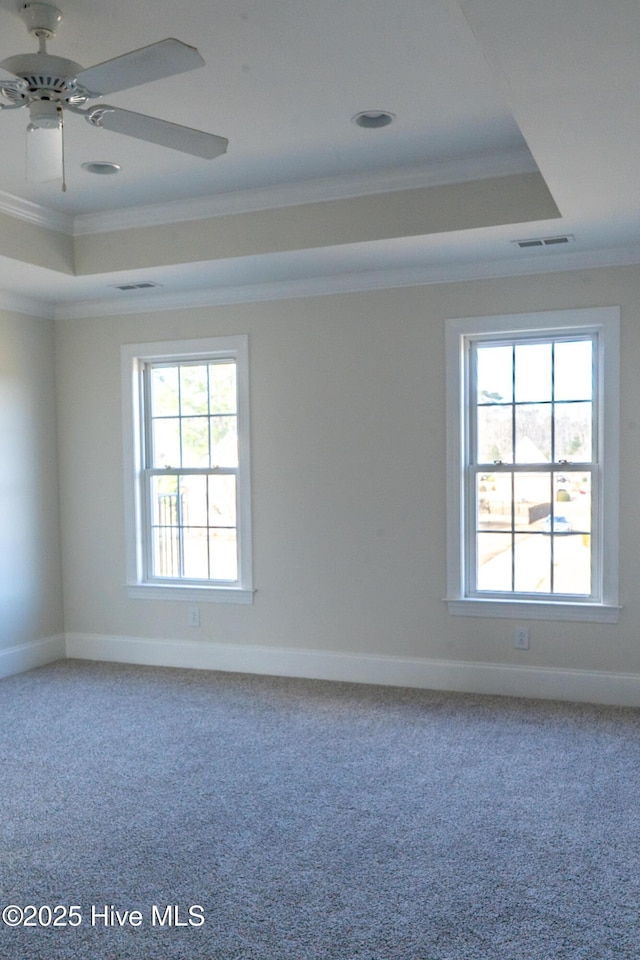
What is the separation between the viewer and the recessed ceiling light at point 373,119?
11.3 ft

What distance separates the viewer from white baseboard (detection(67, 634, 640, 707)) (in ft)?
15.3

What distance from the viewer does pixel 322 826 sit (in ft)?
10.3

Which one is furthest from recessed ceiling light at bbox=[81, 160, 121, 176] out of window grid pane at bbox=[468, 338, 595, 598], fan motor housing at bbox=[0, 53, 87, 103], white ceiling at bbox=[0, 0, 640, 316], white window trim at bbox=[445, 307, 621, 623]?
window grid pane at bbox=[468, 338, 595, 598]

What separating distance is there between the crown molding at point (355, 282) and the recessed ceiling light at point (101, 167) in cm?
132

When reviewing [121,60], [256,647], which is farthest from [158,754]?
[121,60]

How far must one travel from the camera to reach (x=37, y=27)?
264 centimetres

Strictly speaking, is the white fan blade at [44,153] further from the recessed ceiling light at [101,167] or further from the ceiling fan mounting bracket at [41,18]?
the recessed ceiling light at [101,167]

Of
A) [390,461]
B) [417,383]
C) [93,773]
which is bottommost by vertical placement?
[93,773]

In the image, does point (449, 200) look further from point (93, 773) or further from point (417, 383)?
point (93, 773)

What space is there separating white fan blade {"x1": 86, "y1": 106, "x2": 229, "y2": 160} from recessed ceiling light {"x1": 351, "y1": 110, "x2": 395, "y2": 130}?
90 cm

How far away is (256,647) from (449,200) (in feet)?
9.88

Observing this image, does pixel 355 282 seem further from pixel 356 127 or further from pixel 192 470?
pixel 192 470

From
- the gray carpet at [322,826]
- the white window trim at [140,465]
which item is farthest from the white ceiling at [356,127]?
the gray carpet at [322,826]

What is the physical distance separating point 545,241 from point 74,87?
266cm
